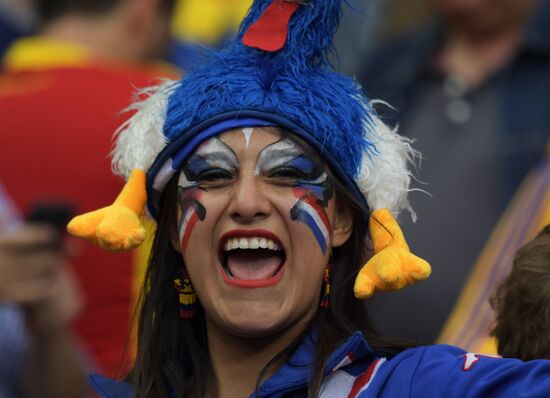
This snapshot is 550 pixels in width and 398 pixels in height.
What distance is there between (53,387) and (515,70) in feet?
7.10

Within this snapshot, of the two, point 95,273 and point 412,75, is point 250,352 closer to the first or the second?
point 95,273

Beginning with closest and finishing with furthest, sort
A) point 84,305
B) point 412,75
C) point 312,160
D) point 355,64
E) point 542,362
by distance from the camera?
point 542,362
point 312,160
point 84,305
point 412,75
point 355,64

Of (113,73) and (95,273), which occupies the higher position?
(113,73)

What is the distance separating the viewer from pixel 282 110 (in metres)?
3.44

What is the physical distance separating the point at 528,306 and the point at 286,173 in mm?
646

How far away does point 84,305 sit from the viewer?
4.88 meters

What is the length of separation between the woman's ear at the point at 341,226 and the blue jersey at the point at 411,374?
25 cm

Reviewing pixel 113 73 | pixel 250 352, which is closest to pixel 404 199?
pixel 250 352

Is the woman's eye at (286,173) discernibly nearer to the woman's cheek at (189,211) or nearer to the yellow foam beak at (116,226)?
the woman's cheek at (189,211)

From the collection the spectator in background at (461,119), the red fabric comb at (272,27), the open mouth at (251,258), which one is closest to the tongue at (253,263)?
the open mouth at (251,258)

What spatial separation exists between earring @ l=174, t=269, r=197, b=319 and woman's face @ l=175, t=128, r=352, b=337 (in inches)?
5.3

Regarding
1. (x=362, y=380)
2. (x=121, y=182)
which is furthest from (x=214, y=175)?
(x=121, y=182)

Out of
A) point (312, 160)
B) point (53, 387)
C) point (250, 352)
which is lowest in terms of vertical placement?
point (53, 387)

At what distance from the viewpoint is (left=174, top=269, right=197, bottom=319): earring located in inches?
144
